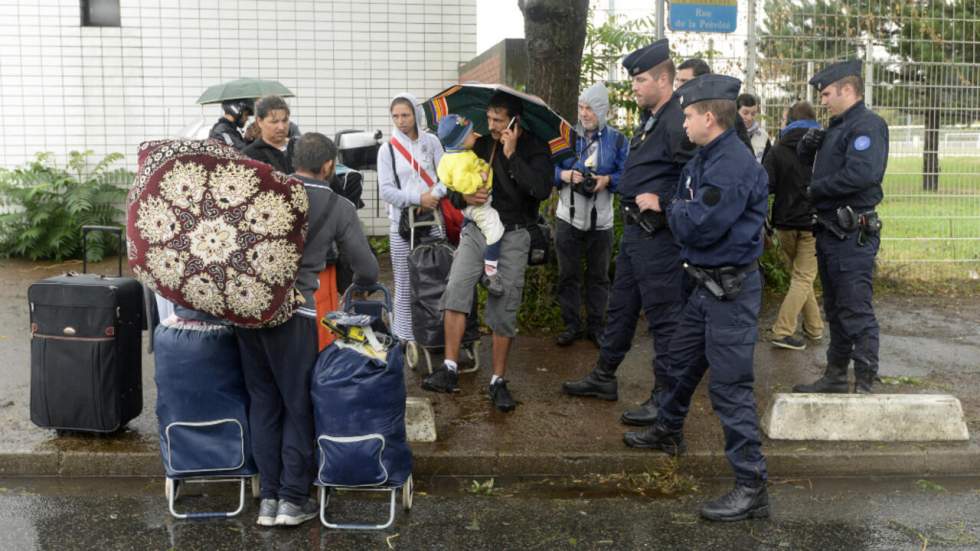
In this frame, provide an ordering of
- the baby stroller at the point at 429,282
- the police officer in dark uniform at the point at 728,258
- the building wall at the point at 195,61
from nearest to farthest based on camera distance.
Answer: the police officer in dark uniform at the point at 728,258 → the baby stroller at the point at 429,282 → the building wall at the point at 195,61

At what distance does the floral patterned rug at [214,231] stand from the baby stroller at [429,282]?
2509 mm

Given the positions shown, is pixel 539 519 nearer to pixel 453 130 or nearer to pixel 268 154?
pixel 453 130

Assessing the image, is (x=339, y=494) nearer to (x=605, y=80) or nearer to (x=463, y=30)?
(x=605, y=80)

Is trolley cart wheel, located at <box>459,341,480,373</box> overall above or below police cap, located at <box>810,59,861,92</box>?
below

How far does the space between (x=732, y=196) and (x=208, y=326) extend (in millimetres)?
2495

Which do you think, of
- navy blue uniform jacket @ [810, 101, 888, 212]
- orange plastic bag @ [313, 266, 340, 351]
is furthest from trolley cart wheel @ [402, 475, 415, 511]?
navy blue uniform jacket @ [810, 101, 888, 212]

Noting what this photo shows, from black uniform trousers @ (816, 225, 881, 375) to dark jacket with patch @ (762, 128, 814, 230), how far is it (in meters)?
1.18

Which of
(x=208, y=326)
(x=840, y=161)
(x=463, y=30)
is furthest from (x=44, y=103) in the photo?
(x=840, y=161)

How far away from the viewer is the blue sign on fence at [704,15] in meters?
8.69

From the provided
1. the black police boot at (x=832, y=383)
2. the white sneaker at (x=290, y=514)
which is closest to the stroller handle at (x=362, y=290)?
the white sneaker at (x=290, y=514)

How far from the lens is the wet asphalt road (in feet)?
15.0

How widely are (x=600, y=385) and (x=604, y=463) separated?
984mm

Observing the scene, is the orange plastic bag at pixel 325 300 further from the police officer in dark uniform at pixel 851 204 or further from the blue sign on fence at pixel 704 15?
the blue sign on fence at pixel 704 15

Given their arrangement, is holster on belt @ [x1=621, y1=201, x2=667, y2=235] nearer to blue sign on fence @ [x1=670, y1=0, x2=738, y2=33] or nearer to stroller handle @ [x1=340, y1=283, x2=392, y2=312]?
stroller handle @ [x1=340, y1=283, x2=392, y2=312]
